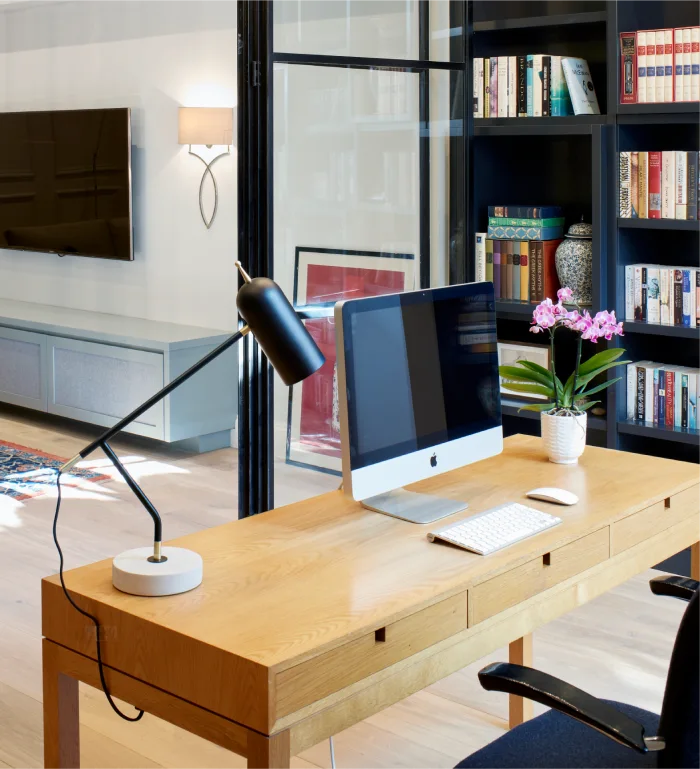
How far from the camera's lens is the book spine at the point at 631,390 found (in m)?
3.80

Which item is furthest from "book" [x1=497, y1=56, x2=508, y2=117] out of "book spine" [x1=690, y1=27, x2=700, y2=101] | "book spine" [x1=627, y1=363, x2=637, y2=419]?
"book spine" [x1=627, y1=363, x2=637, y2=419]

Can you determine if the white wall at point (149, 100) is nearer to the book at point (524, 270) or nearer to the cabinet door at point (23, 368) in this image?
the cabinet door at point (23, 368)

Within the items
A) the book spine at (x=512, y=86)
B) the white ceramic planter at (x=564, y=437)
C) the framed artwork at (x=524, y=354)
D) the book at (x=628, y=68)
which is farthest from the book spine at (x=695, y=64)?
the white ceramic planter at (x=564, y=437)

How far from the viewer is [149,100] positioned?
5723 millimetres

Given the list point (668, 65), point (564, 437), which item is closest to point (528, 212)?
point (668, 65)

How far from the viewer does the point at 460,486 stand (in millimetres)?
2494

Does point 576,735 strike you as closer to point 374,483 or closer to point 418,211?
point 374,483

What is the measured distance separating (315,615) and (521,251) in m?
2.51

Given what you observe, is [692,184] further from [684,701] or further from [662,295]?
[684,701]

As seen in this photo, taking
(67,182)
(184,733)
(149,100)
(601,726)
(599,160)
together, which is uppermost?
(149,100)

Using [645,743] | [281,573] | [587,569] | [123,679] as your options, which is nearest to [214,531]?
[281,573]

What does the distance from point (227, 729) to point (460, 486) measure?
1027 millimetres

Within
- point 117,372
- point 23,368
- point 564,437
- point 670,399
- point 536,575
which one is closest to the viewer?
point 536,575

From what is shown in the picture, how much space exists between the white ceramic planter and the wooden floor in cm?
70
